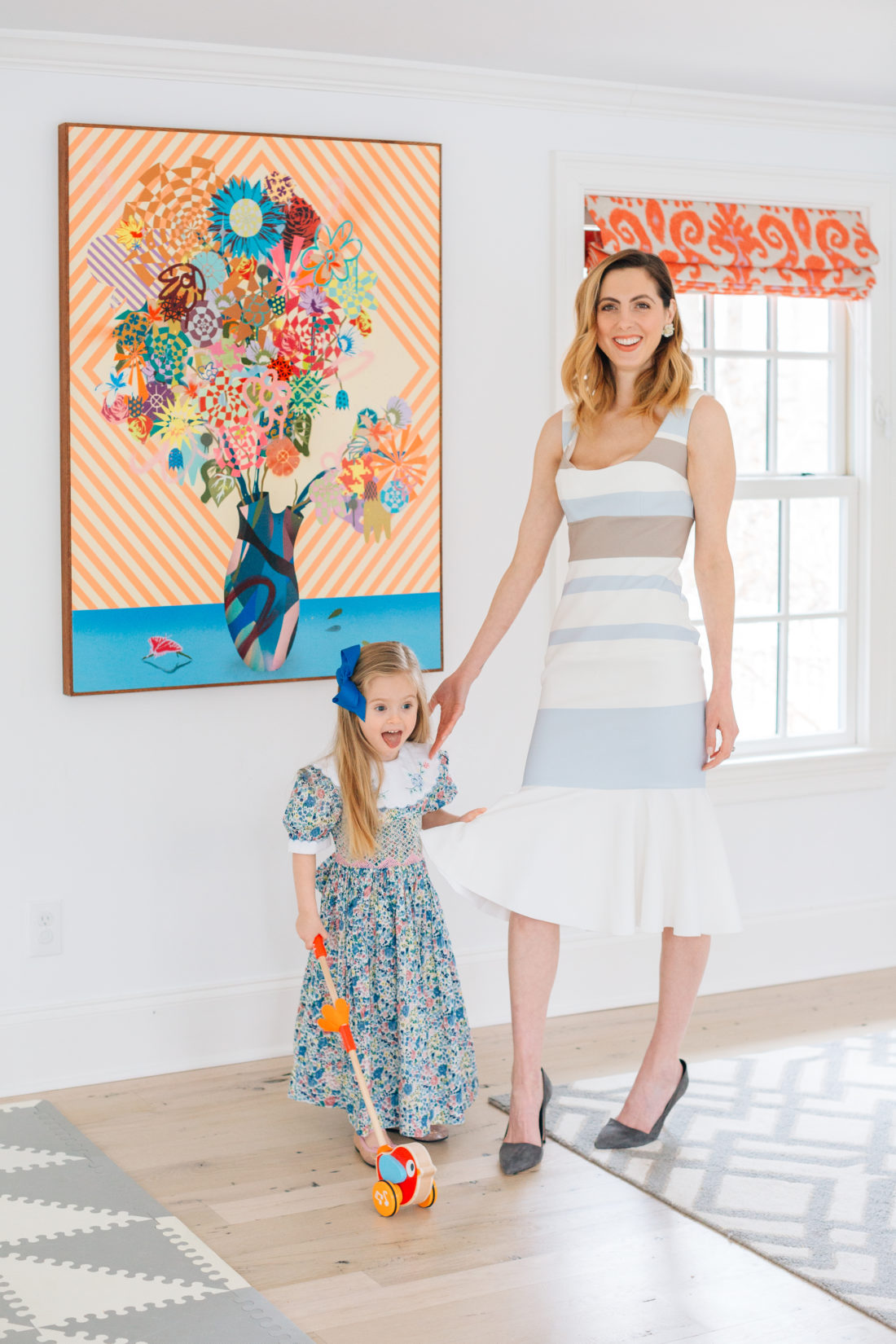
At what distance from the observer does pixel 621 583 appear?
2.67 m

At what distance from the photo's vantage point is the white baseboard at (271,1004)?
320 centimetres

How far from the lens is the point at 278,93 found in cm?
327

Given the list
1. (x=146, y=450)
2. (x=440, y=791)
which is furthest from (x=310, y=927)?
(x=146, y=450)

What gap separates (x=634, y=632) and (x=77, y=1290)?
142 cm

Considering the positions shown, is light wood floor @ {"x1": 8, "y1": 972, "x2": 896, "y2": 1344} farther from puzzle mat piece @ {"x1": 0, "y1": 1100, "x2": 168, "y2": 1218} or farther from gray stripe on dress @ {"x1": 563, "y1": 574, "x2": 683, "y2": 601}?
gray stripe on dress @ {"x1": 563, "y1": 574, "x2": 683, "y2": 601}

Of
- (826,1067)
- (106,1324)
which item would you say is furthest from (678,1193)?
(106,1324)

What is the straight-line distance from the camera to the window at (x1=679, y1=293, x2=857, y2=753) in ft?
13.0

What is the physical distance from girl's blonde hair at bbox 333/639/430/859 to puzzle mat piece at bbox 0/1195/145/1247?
78 centimetres

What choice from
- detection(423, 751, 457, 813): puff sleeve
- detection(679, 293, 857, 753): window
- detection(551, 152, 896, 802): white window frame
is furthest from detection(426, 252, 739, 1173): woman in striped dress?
detection(679, 293, 857, 753): window

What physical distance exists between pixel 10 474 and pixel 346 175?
1.01 meters

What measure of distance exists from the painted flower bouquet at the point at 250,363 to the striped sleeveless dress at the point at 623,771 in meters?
0.82

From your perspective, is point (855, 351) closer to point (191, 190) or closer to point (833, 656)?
point (833, 656)

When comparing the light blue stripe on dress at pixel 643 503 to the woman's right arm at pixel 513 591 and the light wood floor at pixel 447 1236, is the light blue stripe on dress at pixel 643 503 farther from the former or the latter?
the light wood floor at pixel 447 1236

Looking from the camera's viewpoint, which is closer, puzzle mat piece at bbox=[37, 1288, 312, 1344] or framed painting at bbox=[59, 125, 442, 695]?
puzzle mat piece at bbox=[37, 1288, 312, 1344]
